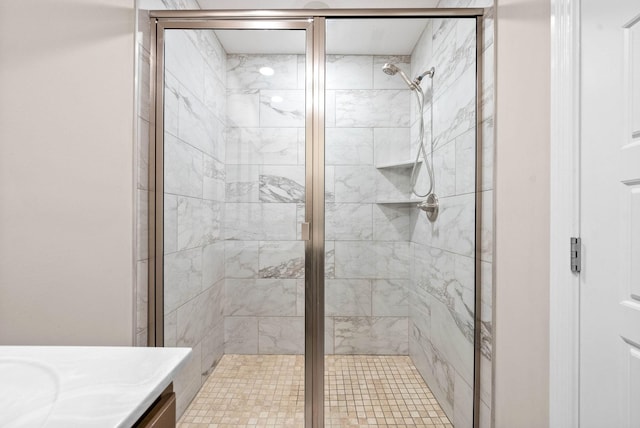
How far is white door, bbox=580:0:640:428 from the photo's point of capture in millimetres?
841

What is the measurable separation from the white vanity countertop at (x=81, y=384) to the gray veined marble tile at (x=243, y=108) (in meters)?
1.12

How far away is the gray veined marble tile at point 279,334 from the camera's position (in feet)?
5.26

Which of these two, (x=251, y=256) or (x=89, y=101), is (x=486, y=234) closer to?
(x=251, y=256)

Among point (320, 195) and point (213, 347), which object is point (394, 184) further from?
point (213, 347)

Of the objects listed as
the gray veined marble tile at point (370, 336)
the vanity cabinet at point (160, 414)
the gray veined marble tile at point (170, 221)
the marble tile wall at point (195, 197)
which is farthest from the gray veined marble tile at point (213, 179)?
the vanity cabinet at point (160, 414)

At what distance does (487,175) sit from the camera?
1496 millimetres

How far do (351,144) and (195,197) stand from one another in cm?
76

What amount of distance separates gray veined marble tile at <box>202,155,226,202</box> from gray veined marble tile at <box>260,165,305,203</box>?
188 mm

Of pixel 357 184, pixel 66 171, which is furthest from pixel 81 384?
pixel 357 184

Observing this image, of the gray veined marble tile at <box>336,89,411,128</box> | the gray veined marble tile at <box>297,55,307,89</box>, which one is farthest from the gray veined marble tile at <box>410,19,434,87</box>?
the gray veined marble tile at <box>297,55,307,89</box>

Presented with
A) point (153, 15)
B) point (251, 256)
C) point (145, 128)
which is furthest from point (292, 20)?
point (251, 256)

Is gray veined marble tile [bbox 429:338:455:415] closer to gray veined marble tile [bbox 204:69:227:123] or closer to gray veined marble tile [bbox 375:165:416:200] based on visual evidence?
gray veined marble tile [bbox 375:165:416:200]

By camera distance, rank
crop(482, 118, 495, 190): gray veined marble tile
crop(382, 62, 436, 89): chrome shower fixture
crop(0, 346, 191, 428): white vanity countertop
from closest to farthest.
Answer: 1. crop(0, 346, 191, 428): white vanity countertop
2. crop(482, 118, 495, 190): gray veined marble tile
3. crop(382, 62, 436, 89): chrome shower fixture

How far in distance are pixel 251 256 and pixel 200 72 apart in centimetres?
88
